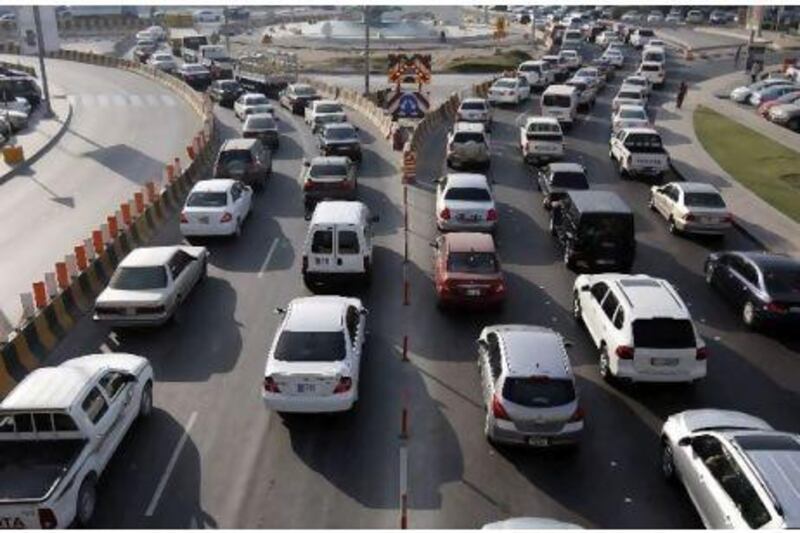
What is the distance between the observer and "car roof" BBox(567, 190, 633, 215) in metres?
22.0

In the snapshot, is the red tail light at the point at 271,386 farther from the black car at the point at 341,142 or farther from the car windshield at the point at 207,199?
the black car at the point at 341,142

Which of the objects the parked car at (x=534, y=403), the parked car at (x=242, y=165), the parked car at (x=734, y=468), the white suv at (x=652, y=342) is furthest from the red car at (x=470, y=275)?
the parked car at (x=242, y=165)

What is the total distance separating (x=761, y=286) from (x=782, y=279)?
557 mm

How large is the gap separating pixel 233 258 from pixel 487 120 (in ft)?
73.0

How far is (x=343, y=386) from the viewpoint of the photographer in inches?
572

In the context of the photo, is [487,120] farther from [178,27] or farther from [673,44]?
[178,27]

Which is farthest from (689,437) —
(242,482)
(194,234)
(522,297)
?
(194,234)

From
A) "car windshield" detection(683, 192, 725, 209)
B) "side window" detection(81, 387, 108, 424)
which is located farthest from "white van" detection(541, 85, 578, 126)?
"side window" detection(81, 387, 108, 424)

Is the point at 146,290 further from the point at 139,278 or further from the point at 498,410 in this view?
the point at 498,410

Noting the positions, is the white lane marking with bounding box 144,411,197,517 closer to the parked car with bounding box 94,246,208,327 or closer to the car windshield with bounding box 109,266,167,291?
the parked car with bounding box 94,246,208,327

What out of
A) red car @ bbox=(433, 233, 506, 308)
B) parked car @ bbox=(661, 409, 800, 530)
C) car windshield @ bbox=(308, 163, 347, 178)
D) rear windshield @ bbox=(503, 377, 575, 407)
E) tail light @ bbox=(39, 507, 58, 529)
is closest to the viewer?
parked car @ bbox=(661, 409, 800, 530)

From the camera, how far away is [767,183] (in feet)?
108

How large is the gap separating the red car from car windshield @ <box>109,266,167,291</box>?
253 inches

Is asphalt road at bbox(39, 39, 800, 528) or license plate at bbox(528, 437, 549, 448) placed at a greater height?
license plate at bbox(528, 437, 549, 448)
